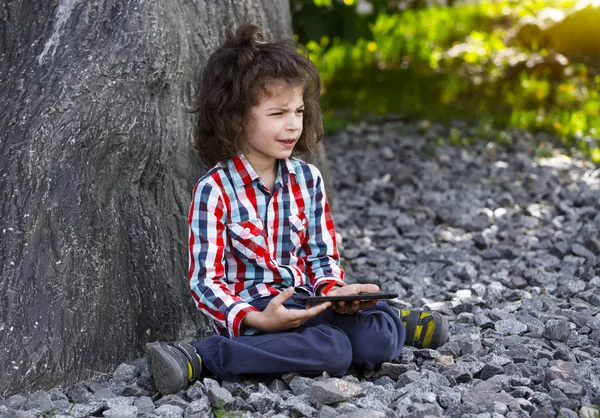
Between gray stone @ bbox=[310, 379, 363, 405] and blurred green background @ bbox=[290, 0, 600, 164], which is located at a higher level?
blurred green background @ bbox=[290, 0, 600, 164]

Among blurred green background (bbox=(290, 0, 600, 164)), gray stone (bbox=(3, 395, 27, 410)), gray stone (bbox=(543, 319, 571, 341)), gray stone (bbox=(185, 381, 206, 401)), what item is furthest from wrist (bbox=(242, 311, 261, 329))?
blurred green background (bbox=(290, 0, 600, 164))

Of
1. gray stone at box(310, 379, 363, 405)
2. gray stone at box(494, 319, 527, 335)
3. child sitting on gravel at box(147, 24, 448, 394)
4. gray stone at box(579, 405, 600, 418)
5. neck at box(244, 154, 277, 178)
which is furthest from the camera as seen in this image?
gray stone at box(494, 319, 527, 335)

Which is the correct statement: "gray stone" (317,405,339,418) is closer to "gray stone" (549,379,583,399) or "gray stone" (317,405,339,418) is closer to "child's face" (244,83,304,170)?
"gray stone" (549,379,583,399)

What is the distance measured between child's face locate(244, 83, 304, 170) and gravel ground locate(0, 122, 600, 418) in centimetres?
76

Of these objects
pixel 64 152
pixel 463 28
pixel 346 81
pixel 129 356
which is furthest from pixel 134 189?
pixel 463 28

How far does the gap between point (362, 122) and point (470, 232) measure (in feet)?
7.51

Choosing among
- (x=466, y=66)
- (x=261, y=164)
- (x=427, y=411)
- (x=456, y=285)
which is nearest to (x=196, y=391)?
(x=427, y=411)

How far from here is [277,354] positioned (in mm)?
2725

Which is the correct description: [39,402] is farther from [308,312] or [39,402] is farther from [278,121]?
[278,121]

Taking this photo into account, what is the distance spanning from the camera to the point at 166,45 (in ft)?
10.1

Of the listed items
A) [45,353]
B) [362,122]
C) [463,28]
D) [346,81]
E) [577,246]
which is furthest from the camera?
[463,28]

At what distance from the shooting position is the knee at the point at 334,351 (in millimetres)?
2736

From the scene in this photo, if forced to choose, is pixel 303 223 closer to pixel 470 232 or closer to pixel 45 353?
pixel 45 353

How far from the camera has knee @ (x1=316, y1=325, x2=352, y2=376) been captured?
274cm
